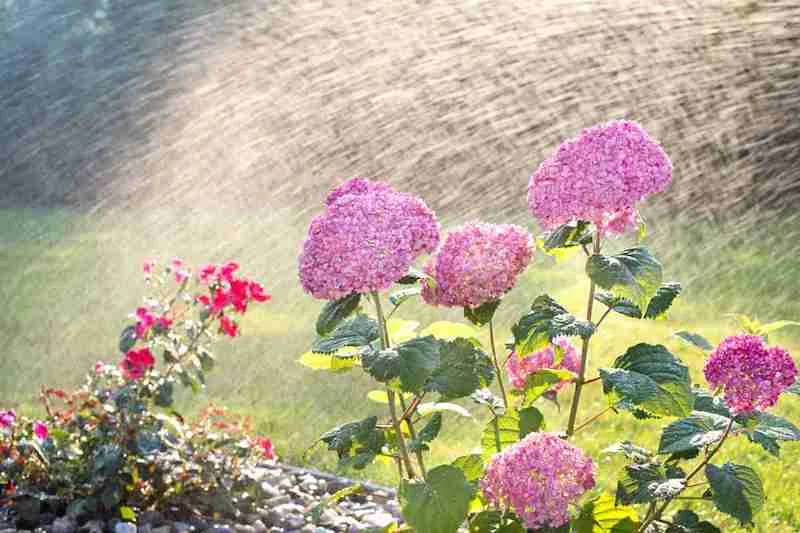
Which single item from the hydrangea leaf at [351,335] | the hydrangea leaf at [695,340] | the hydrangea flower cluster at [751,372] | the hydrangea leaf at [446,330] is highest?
the hydrangea leaf at [351,335]

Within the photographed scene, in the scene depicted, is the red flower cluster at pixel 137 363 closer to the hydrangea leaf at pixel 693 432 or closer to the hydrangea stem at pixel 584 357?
the hydrangea stem at pixel 584 357

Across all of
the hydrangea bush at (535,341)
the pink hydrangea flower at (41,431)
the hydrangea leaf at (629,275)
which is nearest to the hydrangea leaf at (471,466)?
the hydrangea bush at (535,341)

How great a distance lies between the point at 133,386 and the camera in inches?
154

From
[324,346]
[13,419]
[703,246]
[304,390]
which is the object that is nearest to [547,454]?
[324,346]

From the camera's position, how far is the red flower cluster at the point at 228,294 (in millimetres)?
3949

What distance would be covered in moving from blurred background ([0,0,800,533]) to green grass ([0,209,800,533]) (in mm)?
23

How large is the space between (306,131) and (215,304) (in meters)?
9.13

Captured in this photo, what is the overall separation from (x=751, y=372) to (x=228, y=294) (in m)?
2.14

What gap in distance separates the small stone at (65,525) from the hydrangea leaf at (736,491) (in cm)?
215

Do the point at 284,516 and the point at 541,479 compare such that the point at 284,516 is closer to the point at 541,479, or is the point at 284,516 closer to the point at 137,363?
the point at 137,363

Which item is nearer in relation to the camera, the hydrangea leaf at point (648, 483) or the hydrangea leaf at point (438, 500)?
the hydrangea leaf at point (438, 500)

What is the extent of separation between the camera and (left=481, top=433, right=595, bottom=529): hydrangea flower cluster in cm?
209

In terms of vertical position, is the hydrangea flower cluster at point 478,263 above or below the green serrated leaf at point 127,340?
above

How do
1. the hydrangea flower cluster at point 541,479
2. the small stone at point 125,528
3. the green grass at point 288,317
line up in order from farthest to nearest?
the green grass at point 288,317 < the small stone at point 125,528 < the hydrangea flower cluster at point 541,479
